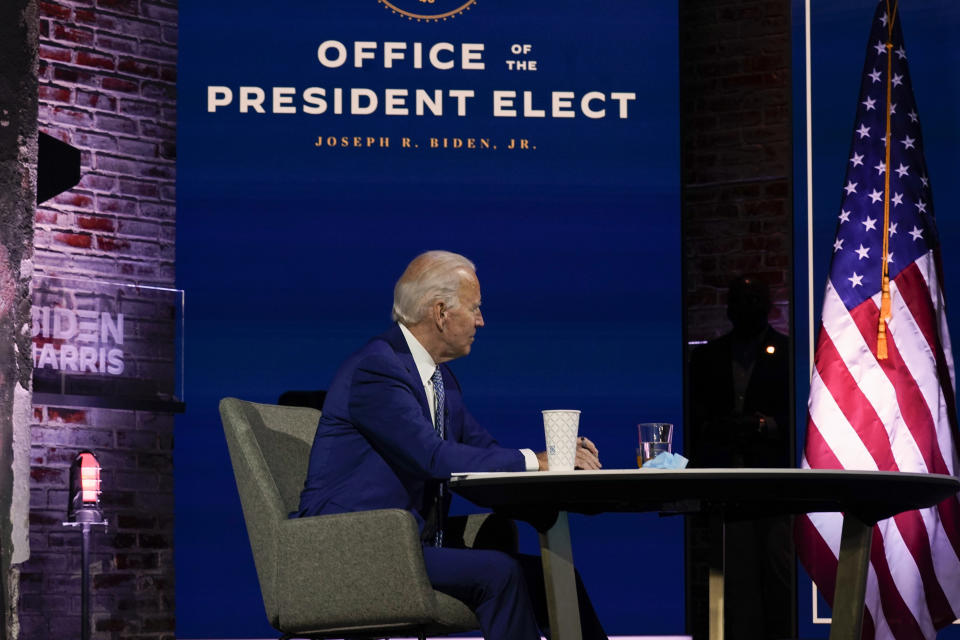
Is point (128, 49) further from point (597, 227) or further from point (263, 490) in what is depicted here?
point (263, 490)

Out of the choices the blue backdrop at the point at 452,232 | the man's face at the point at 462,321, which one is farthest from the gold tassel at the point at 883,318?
the man's face at the point at 462,321

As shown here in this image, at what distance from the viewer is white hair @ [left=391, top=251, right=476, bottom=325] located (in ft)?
10.2

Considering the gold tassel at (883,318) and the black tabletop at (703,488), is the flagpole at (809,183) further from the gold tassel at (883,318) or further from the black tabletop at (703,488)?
the black tabletop at (703,488)

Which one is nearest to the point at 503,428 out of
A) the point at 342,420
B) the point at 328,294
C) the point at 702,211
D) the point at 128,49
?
the point at 328,294

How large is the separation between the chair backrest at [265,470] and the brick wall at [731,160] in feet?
5.97

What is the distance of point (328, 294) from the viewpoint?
4.40 m

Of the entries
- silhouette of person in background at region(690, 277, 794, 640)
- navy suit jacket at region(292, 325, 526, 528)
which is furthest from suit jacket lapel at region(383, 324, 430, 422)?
silhouette of person in background at region(690, 277, 794, 640)

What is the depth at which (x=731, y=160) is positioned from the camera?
187 inches

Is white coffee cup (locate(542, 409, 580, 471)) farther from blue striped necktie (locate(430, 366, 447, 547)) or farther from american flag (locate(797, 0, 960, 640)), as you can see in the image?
american flag (locate(797, 0, 960, 640))

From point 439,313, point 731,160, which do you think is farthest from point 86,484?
point 731,160

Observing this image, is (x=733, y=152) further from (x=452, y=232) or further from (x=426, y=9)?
(x=426, y=9)

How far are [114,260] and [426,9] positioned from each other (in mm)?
1444

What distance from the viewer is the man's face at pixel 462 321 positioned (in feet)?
10.2

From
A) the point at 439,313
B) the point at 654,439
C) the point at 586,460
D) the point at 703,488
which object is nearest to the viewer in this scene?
the point at 703,488
